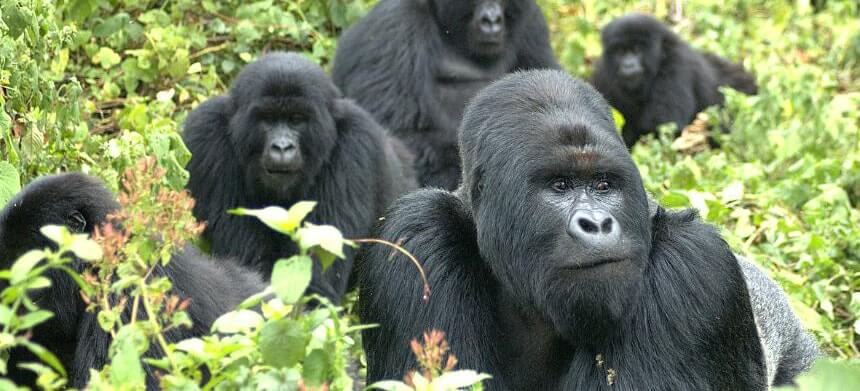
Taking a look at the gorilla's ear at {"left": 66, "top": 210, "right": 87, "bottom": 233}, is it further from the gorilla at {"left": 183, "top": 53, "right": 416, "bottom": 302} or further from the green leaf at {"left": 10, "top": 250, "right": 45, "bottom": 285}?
the gorilla at {"left": 183, "top": 53, "right": 416, "bottom": 302}

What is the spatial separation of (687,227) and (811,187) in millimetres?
3070

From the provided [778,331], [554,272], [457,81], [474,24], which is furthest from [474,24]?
[554,272]

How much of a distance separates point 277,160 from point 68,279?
8.02 ft

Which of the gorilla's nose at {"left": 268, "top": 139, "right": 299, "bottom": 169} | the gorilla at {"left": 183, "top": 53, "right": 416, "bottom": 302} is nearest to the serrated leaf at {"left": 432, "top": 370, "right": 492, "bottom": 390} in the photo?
the gorilla at {"left": 183, "top": 53, "right": 416, "bottom": 302}

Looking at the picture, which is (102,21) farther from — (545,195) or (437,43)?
(545,195)

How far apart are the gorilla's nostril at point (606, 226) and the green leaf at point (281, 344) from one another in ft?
3.05

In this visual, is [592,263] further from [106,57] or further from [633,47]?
[633,47]

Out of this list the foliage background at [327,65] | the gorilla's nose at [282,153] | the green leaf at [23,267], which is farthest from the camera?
the gorilla's nose at [282,153]

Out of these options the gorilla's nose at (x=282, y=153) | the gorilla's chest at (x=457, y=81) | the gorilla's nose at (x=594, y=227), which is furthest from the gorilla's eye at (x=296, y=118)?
the gorilla's nose at (x=594, y=227)

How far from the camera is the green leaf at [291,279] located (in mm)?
3006

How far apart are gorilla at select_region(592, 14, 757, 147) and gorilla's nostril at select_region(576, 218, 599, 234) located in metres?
7.12

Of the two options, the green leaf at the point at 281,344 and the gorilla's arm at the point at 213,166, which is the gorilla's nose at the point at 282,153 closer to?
the gorilla's arm at the point at 213,166

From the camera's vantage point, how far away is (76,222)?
13.3 feet

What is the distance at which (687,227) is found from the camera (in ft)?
13.1
